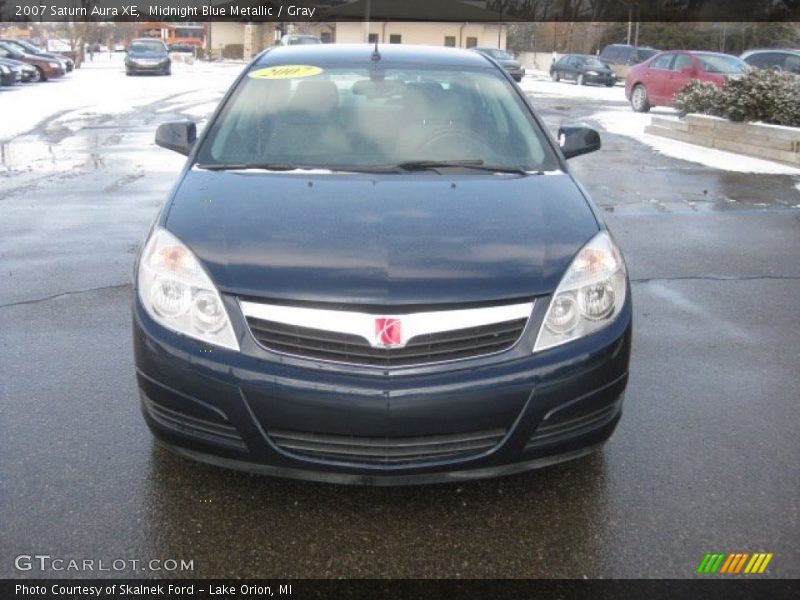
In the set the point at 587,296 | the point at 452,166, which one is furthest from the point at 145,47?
the point at 587,296

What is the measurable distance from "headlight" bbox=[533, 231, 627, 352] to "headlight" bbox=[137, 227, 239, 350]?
1083 millimetres

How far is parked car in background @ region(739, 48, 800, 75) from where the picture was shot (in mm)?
21641

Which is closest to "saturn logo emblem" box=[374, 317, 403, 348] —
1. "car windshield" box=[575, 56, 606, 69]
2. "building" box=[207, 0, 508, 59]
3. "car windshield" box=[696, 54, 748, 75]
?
"car windshield" box=[696, 54, 748, 75]

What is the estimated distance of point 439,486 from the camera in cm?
330

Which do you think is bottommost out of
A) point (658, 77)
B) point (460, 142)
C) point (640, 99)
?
point (640, 99)

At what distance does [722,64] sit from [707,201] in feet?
39.9

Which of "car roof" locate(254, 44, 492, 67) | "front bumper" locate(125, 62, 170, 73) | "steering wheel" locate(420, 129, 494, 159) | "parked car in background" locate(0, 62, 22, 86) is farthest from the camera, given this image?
"front bumper" locate(125, 62, 170, 73)

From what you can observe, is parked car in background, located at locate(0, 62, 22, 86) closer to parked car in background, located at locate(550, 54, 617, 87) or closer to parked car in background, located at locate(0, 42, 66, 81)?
parked car in background, located at locate(0, 42, 66, 81)

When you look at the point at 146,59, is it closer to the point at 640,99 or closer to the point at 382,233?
the point at 640,99

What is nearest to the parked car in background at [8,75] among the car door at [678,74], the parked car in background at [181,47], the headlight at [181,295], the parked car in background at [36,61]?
the parked car in background at [36,61]

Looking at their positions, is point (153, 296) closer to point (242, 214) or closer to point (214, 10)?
point (242, 214)

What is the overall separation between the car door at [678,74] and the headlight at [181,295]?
61.4 feet

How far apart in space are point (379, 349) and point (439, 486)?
0.80 meters

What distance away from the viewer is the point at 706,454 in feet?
11.9
